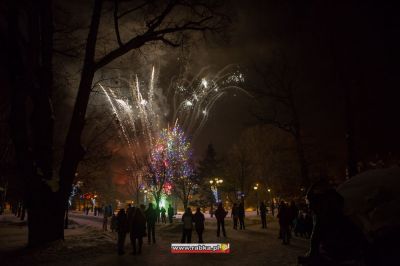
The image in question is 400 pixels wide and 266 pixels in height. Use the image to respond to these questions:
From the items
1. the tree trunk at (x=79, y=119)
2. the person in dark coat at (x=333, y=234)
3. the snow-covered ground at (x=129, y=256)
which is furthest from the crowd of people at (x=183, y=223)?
the person in dark coat at (x=333, y=234)

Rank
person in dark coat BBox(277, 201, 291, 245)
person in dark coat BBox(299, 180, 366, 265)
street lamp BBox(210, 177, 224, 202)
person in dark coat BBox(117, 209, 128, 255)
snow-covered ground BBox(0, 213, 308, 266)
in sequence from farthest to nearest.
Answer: street lamp BBox(210, 177, 224, 202)
person in dark coat BBox(277, 201, 291, 245)
person in dark coat BBox(117, 209, 128, 255)
snow-covered ground BBox(0, 213, 308, 266)
person in dark coat BBox(299, 180, 366, 265)

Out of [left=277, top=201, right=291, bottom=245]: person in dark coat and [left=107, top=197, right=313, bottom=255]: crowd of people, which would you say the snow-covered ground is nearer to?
[left=107, top=197, right=313, bottom=255]: crowd of people

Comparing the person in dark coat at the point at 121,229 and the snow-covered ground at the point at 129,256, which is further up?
the person in dark coat at the point at 121,229

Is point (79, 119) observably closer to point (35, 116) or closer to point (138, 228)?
point (35, 116)

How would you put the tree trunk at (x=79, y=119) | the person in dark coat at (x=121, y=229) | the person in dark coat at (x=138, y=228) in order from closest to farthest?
the person in dark coat at (x=121, y=229) → the person in dark coat at (x=138, y=228) → the tree trunk at (x=79, y=119)

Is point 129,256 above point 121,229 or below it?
below

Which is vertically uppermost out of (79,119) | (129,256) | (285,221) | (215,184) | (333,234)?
(79,119)

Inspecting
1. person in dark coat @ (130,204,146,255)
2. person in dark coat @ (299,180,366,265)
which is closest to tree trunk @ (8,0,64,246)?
person in dark coat @ (130,204,146,255)

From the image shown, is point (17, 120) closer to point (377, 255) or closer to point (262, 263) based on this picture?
point (262, 263)

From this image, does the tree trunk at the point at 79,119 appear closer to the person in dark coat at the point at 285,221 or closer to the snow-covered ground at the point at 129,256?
the snow-covered ground at the point at 129,256

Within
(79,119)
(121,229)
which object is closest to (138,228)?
(121,229)

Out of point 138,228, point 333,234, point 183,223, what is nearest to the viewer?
point 333,234

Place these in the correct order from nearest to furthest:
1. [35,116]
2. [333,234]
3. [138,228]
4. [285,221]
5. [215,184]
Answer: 1. [333,234]
2. [138,228]
3. [35,116]
4. [285,221]
5. [215,184]

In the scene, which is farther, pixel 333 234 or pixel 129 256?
pixel 129 256
